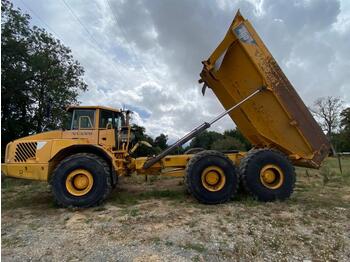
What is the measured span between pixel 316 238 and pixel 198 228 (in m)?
1.86

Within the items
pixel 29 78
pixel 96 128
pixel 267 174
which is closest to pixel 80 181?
pixel 96 128

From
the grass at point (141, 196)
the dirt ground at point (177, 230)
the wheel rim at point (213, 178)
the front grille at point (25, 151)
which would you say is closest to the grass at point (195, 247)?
the dirt ground at point (177, 230)

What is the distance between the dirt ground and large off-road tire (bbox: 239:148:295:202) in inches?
12.3

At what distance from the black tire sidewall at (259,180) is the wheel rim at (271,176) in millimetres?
69

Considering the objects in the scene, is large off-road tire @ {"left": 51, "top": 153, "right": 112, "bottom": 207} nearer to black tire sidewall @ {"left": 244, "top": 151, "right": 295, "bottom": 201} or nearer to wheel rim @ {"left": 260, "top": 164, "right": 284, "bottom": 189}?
black tire sidewall @ {"left": 244, "top": 151, "right": 295, "bottom": 201}

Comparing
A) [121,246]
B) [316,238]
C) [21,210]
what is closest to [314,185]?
[316,238]

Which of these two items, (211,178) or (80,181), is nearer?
(80,181)

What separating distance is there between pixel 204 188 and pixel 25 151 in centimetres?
420

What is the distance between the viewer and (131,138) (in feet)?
26.1

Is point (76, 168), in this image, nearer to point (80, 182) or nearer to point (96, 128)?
point (80, 182)

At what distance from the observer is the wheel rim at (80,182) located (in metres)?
6.83

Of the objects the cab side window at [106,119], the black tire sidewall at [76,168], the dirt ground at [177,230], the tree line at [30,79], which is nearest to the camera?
the dirt ground at [177,230]

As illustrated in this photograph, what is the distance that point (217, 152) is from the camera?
711 cm

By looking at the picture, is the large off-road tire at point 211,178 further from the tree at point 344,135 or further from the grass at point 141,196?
the tree at point 344,135
